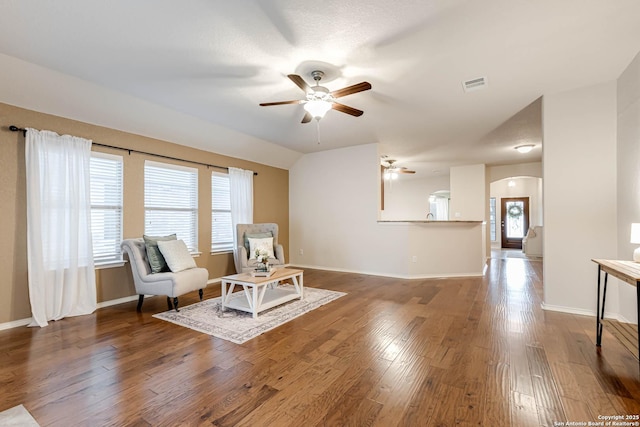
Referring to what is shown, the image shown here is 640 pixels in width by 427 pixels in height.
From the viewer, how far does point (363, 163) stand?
6.08 m

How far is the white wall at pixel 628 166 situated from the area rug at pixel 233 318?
3.28m

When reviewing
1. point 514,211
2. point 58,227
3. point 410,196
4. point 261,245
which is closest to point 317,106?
point 261,245

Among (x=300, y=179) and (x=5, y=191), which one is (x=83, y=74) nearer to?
(x=5, y=191)

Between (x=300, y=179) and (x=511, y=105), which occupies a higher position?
(x=511, y=105)

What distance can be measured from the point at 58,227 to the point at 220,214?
246 cm

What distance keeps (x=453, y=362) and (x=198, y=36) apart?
3383 millimetres

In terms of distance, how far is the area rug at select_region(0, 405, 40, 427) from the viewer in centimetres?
165

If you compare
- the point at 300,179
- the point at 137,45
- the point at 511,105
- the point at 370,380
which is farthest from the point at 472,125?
the point at 137,45

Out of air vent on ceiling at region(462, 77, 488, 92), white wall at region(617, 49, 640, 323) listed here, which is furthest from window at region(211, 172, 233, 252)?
white wall at region(617, 49, 640, 323)

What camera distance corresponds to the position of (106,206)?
3984mm

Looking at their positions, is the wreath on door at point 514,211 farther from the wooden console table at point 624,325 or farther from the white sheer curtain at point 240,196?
the white sheer curtain at point 240,196

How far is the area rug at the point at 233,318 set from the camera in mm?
2963

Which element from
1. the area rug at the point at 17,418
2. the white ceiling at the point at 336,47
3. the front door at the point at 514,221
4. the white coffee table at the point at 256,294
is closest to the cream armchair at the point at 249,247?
the white coffee table at the point at 256,294

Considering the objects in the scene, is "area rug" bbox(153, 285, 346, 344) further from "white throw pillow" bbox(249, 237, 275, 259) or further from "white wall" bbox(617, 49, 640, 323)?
"white wall" bbox(617, 49, 640, 323)
